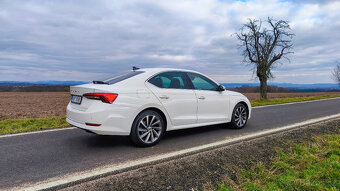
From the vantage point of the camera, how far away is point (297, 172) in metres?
3.11

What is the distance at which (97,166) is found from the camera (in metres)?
3.47

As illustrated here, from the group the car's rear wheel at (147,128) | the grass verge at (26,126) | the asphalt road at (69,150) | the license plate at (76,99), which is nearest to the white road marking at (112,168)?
the asphalt road at (69,150)

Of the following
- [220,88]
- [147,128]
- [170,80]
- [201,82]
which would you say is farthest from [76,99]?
[220,88]

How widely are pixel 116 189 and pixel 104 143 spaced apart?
2.16 metres

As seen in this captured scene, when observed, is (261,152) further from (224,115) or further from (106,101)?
(106,101)

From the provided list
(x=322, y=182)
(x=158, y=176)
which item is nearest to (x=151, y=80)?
(x=158, y=176)

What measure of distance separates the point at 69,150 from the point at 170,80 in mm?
2531

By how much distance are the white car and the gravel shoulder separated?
101 cm

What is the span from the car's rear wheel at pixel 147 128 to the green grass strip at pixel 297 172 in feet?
6.34

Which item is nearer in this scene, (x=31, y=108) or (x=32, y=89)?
(x=31, y=108)

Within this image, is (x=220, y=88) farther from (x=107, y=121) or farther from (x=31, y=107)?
(x=31, y=107)

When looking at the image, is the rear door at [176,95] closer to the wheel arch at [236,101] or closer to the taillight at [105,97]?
the taillight at [105,97]

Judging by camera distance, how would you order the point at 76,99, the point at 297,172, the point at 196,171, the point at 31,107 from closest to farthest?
the point at 297,172
the point at 196,171
the point at 76,99
the point at 31,107

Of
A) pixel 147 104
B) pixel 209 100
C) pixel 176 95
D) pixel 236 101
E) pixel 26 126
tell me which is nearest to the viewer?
pixel 147 104
